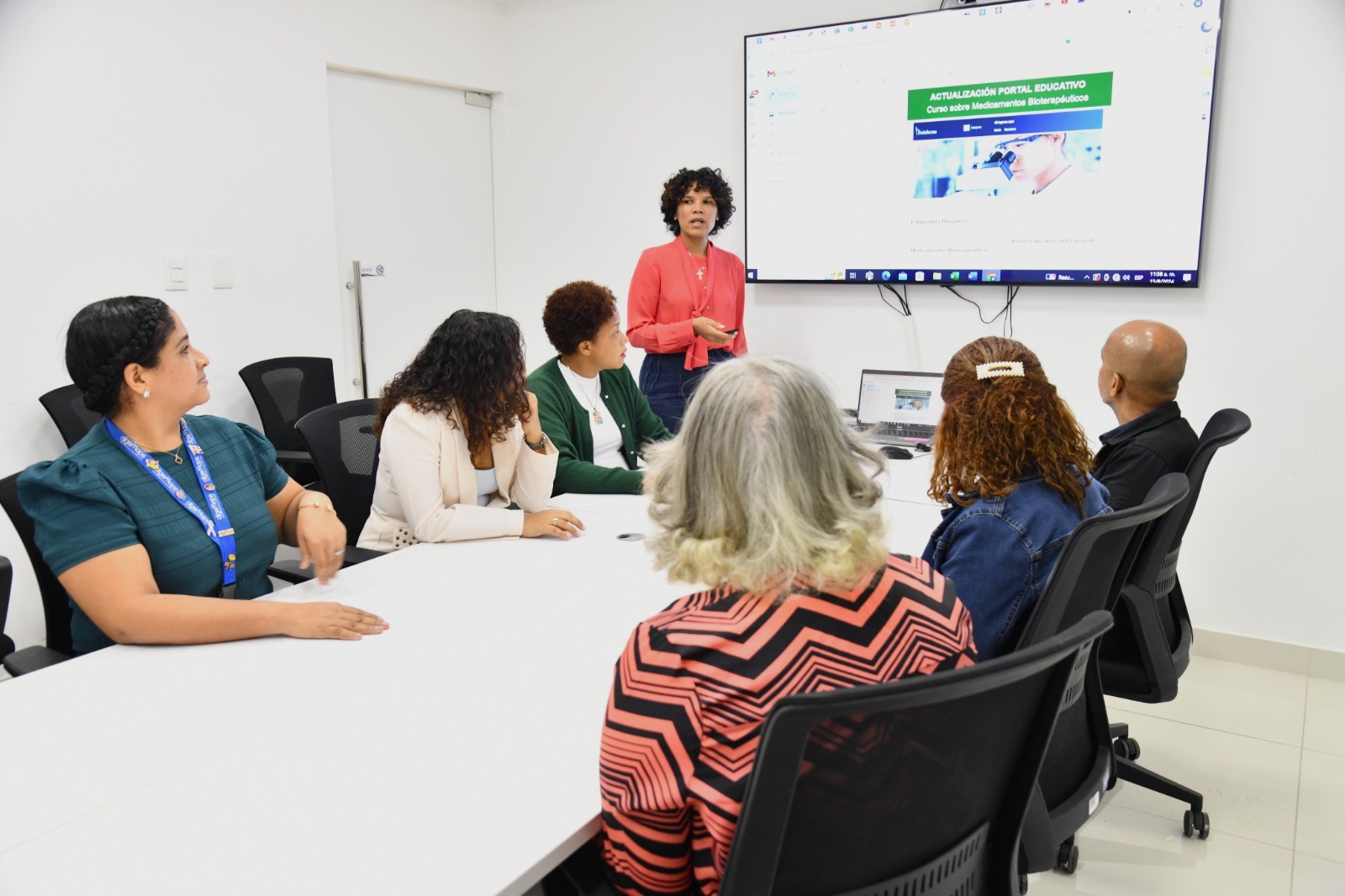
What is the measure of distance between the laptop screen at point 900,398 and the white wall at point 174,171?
7.77 feet

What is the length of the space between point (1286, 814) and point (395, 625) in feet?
7.67

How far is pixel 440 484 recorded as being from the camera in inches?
93.2

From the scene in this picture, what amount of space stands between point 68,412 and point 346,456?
49.3 inches

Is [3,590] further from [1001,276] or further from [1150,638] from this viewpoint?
[1001,276]

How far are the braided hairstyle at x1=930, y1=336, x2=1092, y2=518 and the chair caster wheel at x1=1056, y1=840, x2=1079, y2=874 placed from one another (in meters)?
1.04

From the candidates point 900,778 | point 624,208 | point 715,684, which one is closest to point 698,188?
point 624,208

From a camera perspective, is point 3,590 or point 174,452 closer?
point 3,590

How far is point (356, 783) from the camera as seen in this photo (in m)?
1.27

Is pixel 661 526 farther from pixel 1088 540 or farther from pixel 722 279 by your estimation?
pixel 722 279

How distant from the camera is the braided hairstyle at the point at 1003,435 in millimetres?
1673

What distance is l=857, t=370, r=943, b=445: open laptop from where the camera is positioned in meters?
3.70

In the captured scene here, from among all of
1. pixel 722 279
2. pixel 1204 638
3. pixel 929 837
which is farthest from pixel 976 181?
pixel 929 837

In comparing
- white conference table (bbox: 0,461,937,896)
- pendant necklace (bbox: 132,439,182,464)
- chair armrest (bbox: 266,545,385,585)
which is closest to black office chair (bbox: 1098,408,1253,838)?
white conference table (bbox: 0,461,937,896)

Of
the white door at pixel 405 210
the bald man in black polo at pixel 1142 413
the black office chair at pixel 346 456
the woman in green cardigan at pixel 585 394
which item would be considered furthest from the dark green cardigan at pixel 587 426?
Result: the white door at pixel 405 210
